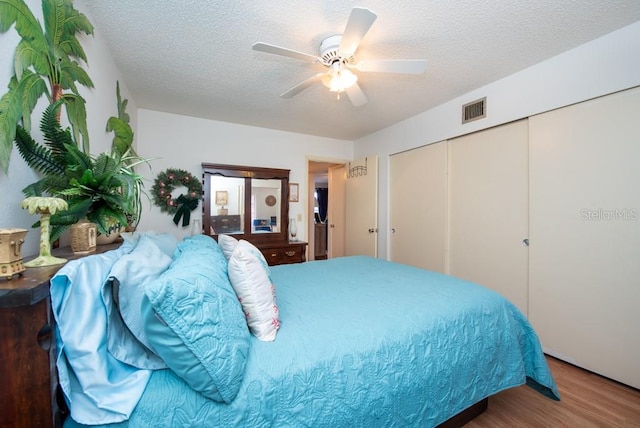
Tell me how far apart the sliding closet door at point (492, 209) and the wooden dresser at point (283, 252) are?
1926 millimetres

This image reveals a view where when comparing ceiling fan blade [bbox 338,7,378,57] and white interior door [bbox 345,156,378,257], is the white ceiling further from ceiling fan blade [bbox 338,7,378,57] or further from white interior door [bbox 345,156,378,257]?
white interior door [bbox 345,156,378,257]

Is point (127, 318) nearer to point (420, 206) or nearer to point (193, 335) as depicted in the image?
point (193, 335)

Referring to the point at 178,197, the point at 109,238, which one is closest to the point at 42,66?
the point at 109,238

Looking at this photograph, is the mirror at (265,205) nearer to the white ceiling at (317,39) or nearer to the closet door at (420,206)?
the white ceiling at (317,39)

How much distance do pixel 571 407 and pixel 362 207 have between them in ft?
9.90

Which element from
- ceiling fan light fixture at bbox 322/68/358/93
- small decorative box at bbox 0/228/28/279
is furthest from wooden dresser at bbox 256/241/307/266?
small decorative box at bbox 0/228/28/279

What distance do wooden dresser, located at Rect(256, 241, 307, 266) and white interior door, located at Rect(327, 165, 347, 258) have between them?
133cm

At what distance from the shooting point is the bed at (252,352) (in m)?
0.77

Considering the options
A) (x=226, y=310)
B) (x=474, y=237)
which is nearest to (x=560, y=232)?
(x=474, y=237)

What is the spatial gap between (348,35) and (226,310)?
152 cm

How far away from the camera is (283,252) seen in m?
3.50

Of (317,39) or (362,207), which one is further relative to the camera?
(362,207)

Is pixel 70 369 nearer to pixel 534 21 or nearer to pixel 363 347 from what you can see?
pixel 363 347

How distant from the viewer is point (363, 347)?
108 cm
